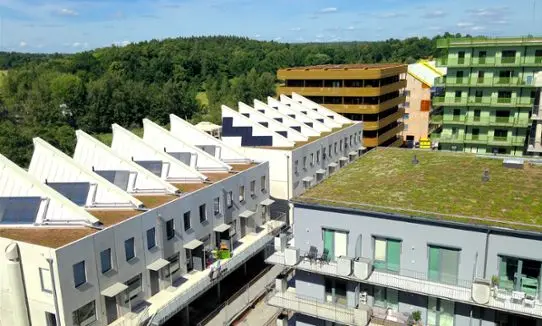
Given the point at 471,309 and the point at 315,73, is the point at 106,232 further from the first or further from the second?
the point at 315,73

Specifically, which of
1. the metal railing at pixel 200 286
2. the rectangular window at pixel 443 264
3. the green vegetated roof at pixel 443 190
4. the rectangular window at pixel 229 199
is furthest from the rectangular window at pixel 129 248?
the rectangular window at pixel 443 264

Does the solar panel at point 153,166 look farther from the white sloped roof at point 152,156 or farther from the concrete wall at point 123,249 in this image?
the concrete wall at point 123,249

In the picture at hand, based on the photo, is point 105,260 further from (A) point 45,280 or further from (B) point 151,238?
(B) point 151,238

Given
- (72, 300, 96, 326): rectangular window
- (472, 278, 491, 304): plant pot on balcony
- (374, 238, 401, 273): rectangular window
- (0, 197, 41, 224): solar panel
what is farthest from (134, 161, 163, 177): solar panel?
(472, 278, 491, 304): plant pot on balcony

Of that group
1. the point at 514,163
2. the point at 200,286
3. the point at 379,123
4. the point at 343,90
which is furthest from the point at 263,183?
the point at 343,90

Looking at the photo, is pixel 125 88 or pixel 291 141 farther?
pixel 125 88

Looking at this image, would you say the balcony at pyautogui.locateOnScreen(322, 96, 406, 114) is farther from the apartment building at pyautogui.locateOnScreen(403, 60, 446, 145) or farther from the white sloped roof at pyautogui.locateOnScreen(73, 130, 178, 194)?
the white sloped roof at pyautogui.locateOnScreen(73, 130, 178, 194)
